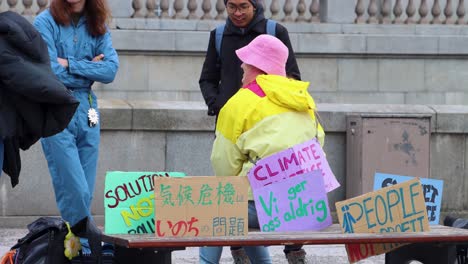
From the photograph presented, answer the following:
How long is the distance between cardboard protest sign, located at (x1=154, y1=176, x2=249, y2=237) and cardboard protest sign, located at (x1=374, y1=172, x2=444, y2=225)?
38.3 inches

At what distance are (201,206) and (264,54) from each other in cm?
115

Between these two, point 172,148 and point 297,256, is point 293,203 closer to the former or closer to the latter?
point 297,256

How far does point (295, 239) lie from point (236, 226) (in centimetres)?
32

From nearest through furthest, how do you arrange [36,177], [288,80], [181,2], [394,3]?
[288,80], [36,177], [181,2], [394,3]

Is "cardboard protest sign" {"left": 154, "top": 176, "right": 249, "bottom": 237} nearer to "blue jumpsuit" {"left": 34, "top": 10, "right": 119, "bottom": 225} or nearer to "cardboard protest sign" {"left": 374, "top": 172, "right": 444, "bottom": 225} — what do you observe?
"cardboard protest sign" {"left": 374, "top": 172, "right": 444, "bottom": 225}

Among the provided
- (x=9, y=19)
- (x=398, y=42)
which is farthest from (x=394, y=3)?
(x=9, y=19)

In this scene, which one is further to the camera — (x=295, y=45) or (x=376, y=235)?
(x=295, y=45)

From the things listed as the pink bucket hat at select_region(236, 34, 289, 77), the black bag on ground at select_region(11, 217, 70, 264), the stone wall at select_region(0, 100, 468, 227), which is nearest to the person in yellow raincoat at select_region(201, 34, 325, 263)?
the pink bucket hat at select_region(236, 34, 289, 77)

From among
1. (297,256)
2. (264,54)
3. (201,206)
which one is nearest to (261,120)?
(264,54)

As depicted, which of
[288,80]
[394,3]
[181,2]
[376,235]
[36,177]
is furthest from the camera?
[394,3]

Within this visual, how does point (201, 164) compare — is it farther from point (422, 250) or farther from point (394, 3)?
point (394, 3)

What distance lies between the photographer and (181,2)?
1661 centimetres

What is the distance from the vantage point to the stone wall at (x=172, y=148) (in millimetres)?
11820

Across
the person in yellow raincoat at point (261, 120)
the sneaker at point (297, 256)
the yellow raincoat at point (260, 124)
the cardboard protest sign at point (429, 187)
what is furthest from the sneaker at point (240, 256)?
the cardboard protest sign at point (429, 187)
